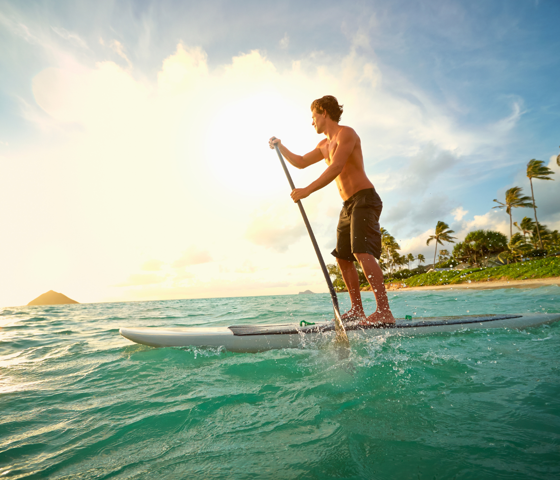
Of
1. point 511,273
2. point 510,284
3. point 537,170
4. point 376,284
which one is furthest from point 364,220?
point 537,170

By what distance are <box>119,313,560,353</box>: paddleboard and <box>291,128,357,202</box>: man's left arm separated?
5.40 feet

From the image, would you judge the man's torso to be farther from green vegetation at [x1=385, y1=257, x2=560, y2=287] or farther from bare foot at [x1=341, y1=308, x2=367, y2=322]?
green vegetation at [x1=385, y1=257, x2=560, y2=287]

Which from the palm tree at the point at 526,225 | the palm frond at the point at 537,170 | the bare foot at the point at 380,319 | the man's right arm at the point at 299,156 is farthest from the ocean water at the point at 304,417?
the palm tree at the point at 526,225

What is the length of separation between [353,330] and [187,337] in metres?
2.11

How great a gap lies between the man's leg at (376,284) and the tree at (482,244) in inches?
1986

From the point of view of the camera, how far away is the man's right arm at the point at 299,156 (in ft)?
13.8

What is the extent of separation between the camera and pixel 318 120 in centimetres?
381

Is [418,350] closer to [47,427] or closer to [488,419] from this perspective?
[488,419]

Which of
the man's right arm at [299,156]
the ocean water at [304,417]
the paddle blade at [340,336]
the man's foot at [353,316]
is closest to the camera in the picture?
the ocean water at [304,417]

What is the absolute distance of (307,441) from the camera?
4.88 feet

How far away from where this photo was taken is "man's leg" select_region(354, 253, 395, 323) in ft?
10.6

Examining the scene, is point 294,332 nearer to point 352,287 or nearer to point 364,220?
point 352,287

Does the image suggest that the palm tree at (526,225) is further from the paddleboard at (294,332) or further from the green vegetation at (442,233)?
the paddleboard at (294,332)

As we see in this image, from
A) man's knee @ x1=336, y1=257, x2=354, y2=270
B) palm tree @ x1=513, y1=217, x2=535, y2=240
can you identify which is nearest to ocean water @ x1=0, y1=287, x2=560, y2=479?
man's knee @ x1=336, y1=257, x2=354, y2=270
